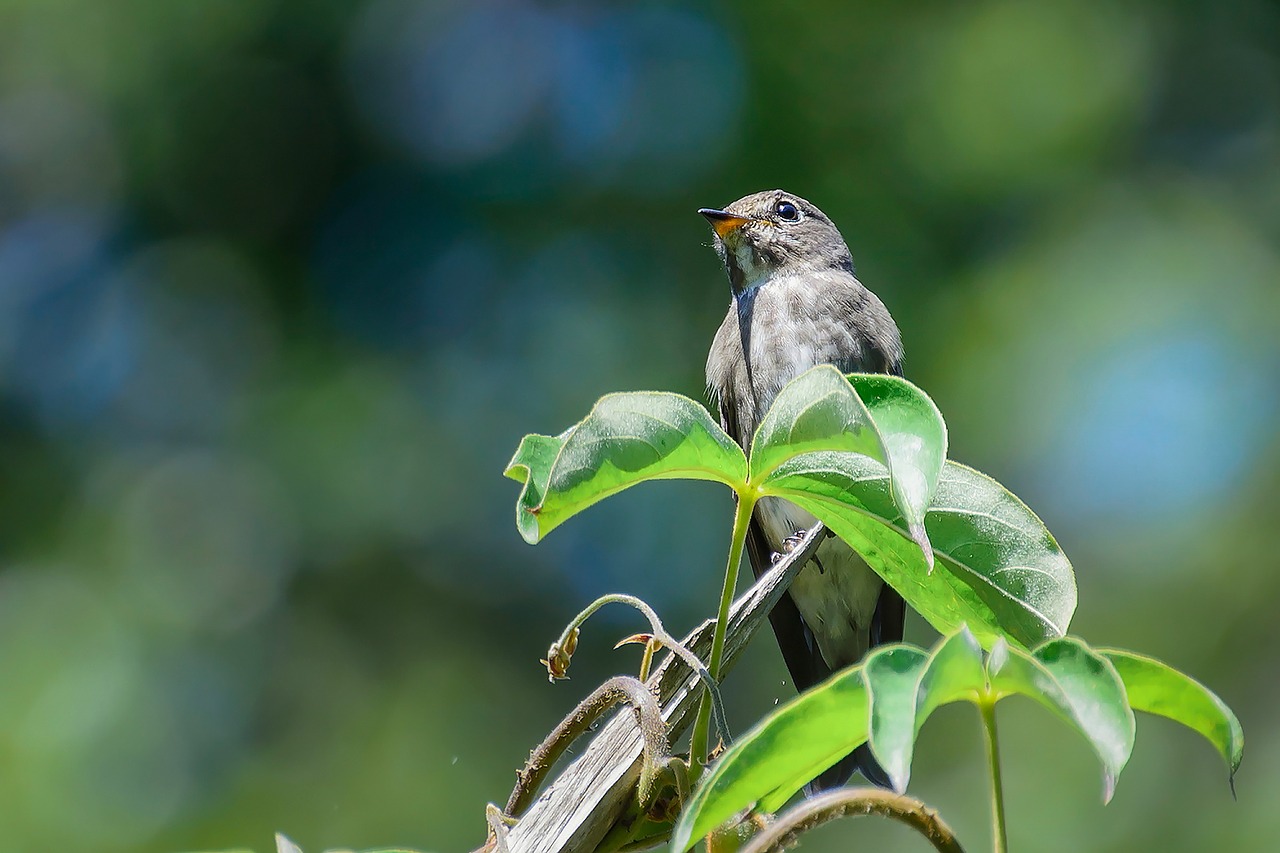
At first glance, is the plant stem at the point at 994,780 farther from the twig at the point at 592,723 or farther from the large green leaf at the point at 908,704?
the twig at the point at 592,723

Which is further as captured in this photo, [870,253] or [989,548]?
[870,253]

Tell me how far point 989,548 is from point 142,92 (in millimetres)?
9065

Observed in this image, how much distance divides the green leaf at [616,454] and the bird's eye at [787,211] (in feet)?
14.0

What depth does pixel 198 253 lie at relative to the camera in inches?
369

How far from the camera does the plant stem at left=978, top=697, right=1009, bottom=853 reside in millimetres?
800

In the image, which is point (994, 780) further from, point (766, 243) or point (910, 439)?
point (766, 243)

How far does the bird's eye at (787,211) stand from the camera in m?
5.19

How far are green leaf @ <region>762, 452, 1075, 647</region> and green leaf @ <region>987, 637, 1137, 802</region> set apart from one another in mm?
207

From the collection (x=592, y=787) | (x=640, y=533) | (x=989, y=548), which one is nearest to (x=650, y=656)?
(x=592, y=787)

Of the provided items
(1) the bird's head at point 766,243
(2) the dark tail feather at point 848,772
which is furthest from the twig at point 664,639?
(1) the bird's head at point 766,243

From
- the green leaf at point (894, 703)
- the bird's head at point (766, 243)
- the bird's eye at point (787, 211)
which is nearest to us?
the green leaf at point (894, 703)

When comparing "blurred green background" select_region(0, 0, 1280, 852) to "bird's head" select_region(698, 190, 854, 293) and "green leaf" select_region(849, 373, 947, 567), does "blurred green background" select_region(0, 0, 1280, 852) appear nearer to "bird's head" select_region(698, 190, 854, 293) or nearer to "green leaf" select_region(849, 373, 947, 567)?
"bird's head" select_region(698, 190, 854, 293)

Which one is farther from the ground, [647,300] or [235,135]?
[235,135]

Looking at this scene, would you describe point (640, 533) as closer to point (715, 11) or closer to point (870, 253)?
point (870, 253)
